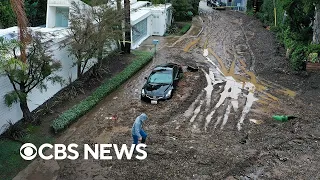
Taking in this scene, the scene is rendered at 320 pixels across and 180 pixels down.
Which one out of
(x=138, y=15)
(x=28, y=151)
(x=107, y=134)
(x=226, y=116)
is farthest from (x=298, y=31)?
(x=28, y=151)

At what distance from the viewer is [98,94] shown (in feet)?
64.0

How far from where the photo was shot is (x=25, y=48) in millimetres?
14609

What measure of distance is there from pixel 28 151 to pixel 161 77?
8678 mm

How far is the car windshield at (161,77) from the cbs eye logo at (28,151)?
303 inches

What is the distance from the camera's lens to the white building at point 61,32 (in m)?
15.5

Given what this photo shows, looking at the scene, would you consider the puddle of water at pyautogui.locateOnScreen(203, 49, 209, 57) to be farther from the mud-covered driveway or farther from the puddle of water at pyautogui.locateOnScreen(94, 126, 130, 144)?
the puddle of water at pyautogui.locateOnScreen(94, 126, 130, 144)

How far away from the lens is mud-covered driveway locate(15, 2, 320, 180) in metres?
12.5

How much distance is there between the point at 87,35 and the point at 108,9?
3430mm

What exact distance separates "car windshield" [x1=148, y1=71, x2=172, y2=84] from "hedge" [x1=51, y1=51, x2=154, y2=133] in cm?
222

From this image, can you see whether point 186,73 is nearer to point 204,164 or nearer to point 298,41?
point 298,41

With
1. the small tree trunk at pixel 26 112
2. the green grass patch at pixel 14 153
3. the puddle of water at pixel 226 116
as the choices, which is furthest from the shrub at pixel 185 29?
the green grass patch at pixel 14 153

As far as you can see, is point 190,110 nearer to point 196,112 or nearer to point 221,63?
point 196,112

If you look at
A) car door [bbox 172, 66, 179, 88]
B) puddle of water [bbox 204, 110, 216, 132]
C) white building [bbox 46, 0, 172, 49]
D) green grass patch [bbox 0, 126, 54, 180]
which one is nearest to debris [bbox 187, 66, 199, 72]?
car door [bbox 172, 66, 179, 88]

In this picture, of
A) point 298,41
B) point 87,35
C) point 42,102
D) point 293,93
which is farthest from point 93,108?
point 298,41
